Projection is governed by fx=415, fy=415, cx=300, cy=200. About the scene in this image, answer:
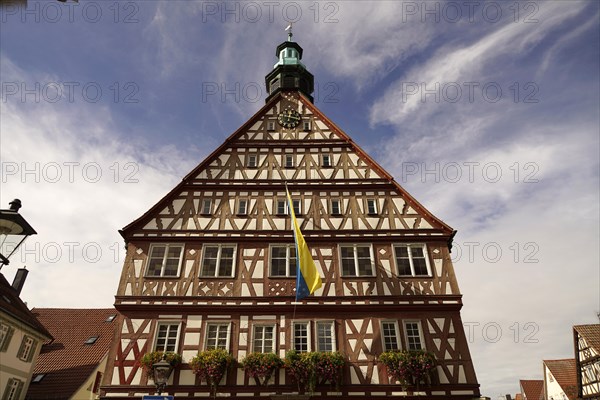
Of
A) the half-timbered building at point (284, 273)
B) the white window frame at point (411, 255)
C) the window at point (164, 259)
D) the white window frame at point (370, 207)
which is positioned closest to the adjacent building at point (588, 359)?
the half-timbered building at point (284, 273)

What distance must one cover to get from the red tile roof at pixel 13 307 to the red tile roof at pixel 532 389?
48.7 metres

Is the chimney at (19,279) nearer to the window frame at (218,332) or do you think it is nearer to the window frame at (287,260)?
the window frame at (218,332)

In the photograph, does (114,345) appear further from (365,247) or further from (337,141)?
(337,141)

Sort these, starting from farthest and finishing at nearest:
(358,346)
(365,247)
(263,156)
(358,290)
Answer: (263,156) → (365,247) → (358,290) → (358,346)

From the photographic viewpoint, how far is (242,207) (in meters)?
18.7

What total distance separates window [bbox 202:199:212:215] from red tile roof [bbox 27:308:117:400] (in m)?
6.48

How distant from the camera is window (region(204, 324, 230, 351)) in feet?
50.5

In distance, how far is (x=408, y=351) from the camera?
1474 centimetres

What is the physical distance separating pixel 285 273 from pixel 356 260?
2.99m

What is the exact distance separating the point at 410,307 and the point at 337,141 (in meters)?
8.79

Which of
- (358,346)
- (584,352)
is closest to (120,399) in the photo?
(358,346)

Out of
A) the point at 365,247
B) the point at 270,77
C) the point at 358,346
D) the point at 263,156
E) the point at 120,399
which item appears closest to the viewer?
the point at 120,399

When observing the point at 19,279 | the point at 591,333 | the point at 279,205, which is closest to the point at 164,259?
the point at 279,205

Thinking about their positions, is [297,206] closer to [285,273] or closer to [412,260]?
[285,273]
